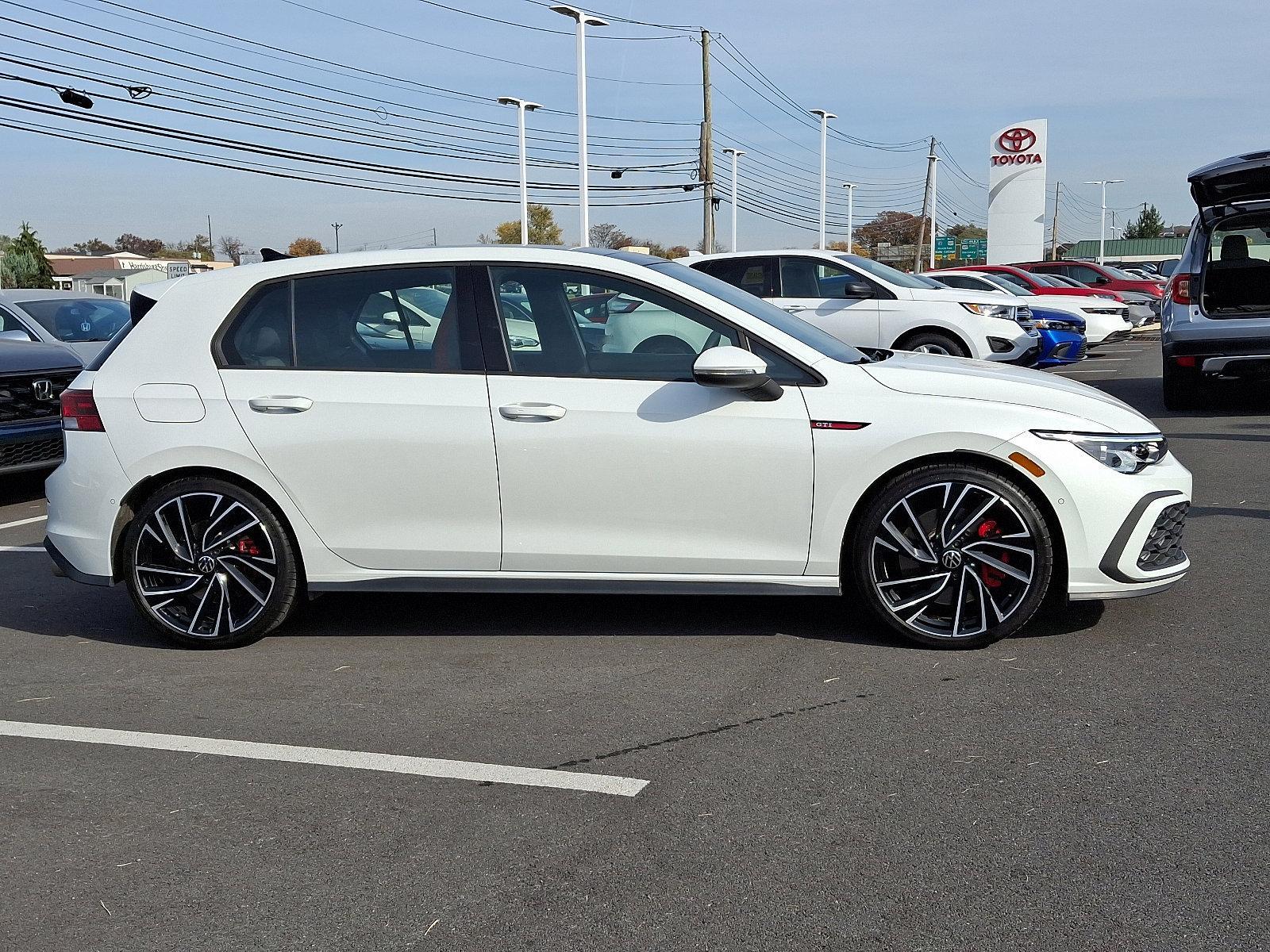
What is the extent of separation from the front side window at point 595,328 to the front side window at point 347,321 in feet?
0.92

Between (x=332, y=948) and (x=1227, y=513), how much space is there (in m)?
6.44

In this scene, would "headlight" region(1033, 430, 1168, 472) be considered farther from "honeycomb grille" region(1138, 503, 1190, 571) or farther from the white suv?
the white suv

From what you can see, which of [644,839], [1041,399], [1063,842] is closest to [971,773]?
[1063,842]

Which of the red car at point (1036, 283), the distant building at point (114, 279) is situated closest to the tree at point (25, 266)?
the distant building at point (114, 279)

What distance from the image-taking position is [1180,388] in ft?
41.8

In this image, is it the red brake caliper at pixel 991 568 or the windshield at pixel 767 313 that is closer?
the red brake caliper at pixel 991 568

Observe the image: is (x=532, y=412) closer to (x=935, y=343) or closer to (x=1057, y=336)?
(x=935, y=343)

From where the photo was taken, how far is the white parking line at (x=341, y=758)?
3857 mm

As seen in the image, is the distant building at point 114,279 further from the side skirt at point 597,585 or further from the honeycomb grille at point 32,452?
the side skirt at point 597,585

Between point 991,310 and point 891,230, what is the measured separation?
403 ft

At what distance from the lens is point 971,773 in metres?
3.81

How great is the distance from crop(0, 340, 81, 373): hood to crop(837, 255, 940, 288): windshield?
8024 millimetres

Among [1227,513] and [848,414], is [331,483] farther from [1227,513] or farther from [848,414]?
[1227,513]

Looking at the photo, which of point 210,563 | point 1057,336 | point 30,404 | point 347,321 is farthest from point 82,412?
point 1057,336
